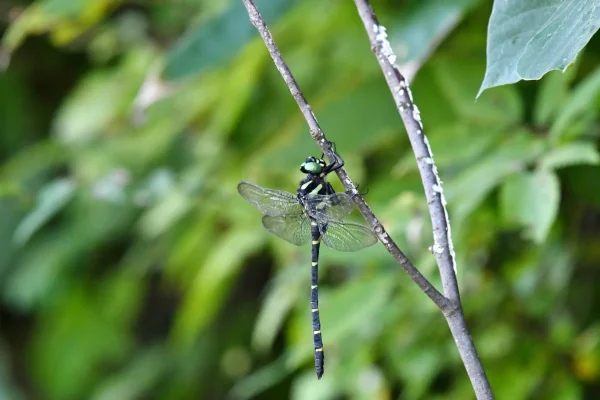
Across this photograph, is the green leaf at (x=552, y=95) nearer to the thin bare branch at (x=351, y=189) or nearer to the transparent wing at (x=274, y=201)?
the transparent wing at (x=274, y=201)

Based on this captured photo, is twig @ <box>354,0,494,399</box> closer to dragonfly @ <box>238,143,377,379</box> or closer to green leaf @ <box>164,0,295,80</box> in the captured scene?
dragonfly @ <box>238,143,377,379</box>

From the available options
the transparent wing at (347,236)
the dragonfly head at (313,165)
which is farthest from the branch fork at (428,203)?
the dragonfly head at (313,165)

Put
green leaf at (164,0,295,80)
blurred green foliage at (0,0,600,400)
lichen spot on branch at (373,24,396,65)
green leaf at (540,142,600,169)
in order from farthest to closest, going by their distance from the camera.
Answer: green leaf at (164,0,295,80) < blurred green foliage at (0,0,600,400) < green leaf at (540,142,600,169) < lichen spot on branch at (373,24,396,65)

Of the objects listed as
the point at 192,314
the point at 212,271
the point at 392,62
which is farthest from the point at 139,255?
the point at 392,62

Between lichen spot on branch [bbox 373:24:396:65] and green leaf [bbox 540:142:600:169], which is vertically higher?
lichen spot on branch [bbox 373:24:396:65]

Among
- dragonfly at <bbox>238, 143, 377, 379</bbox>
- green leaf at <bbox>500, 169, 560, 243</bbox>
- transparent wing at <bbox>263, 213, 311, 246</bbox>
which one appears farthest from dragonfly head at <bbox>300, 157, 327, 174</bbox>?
green leaf at <bbox>500, 169, 560, 243</bbox>

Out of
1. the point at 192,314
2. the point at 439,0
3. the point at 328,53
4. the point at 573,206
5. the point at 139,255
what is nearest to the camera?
the point at 439,0

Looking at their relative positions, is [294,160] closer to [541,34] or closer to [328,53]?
[328,53]
